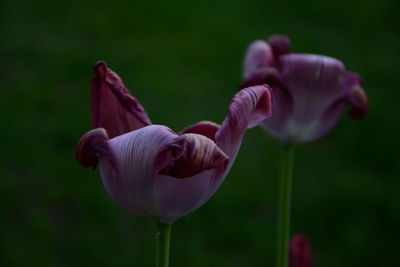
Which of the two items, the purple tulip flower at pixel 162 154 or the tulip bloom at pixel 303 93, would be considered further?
the tulip bloom at pixel 303 93

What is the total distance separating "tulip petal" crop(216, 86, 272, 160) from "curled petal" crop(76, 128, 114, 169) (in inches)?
3.6

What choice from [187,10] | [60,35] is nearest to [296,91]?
[60,35]

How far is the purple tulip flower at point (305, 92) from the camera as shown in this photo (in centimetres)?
74

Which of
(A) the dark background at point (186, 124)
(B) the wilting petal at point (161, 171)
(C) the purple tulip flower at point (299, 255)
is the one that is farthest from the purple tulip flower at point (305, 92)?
(A) the dark background at point (186, 124)

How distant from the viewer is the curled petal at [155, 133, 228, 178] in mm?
494

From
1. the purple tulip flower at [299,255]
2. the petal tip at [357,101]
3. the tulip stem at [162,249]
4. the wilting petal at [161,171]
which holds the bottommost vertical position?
the purple tulip flower at [299,255]

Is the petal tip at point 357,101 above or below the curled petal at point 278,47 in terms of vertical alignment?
below

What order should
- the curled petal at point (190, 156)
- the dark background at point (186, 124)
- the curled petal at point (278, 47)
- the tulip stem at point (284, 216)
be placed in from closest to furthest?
1. the curled petal at point (190, 156)
2. the tulip stem at point (284, 216)
3. the curled petal at point (278, 47)
4. the dark background at point (186, 124)

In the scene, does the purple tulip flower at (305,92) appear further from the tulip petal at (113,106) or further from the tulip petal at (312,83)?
the tulip petal at (113,106)

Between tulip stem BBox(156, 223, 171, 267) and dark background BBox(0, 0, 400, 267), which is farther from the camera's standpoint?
dark background BBox(0, 0, 400, 267)

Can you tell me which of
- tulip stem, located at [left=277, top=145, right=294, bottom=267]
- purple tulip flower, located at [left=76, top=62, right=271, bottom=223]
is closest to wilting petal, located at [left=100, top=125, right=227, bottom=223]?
purple tulip flower, located at [left=76, top=62, right=271, bottom=223]

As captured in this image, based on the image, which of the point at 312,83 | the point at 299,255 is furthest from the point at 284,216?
the point at 312,83

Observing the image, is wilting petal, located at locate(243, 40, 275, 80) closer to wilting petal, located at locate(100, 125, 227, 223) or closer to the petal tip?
the petal tip

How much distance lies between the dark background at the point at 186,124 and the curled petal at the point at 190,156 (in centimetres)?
130
